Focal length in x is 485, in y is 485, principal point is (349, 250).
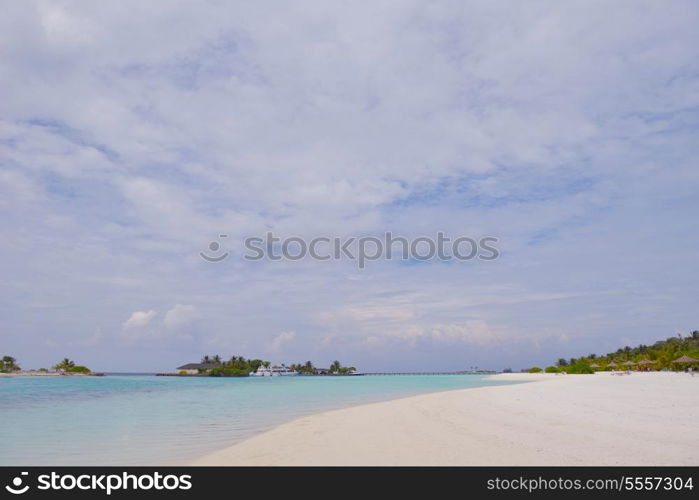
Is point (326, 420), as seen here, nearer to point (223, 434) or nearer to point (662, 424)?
point (223, 434)

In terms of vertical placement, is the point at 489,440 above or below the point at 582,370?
above

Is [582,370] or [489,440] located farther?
[582,370]
